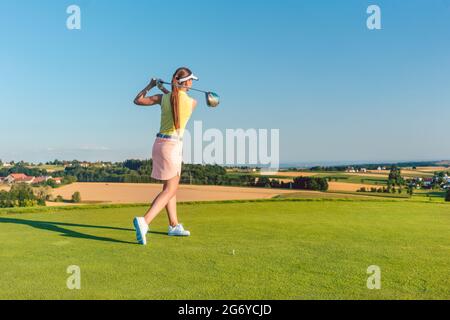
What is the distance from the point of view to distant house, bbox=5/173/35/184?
12.0 m

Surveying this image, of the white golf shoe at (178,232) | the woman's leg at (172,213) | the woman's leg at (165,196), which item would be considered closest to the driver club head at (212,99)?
the woman's leg at (165,196)

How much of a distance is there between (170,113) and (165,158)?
629mm

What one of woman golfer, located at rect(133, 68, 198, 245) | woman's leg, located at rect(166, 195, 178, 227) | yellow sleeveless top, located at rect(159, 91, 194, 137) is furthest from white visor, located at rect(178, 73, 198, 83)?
woman's leg, located at rect(166, 195, 178, 227)

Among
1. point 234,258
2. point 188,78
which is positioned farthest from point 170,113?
point 234,258

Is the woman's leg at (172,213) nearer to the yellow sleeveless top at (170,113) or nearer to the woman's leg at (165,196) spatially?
the woman's leg at (165,196)

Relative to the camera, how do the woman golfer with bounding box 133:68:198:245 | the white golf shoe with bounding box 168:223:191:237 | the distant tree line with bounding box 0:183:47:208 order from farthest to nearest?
the distant tree line with bounding box 0:183:47:208
the woman golfer with bounding box 133:68:198:245
the white golf shoe with bounding box 168:223:191:237

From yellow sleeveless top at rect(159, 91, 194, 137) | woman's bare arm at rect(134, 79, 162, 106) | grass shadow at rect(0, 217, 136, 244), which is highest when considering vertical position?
woman's bare arm at rect(134, 79, 162, 106)

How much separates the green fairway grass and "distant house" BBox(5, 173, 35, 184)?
20.3 feet

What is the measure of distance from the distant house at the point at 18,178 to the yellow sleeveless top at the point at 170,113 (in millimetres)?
8919

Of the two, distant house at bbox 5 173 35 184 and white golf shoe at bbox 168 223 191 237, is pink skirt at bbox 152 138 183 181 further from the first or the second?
distant house at bbox 5 173 35 184

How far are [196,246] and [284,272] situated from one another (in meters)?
1.35

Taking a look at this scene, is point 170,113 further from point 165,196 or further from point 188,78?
point 165,196

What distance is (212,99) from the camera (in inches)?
212
